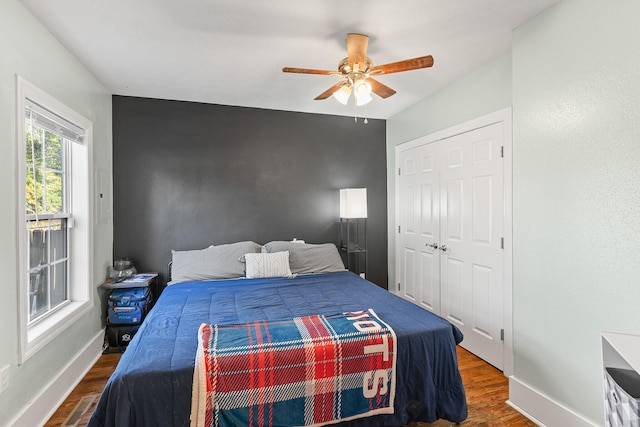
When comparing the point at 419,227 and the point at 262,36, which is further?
the point at 419,227

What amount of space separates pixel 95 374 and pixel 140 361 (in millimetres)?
1627

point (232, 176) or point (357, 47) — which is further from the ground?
point (357, 47)

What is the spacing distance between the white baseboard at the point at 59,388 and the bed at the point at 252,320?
0.75 metres

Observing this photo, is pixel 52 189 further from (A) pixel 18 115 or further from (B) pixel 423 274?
(B) pixel 423 274

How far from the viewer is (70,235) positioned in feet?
9.30

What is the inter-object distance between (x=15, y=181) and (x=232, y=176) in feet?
7.09

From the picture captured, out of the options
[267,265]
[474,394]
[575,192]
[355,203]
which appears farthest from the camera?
[355,203]

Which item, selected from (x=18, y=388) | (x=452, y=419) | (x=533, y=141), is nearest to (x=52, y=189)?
(x=18, y=388)

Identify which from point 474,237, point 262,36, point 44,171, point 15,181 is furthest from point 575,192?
point 44,171

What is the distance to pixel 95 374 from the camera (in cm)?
276

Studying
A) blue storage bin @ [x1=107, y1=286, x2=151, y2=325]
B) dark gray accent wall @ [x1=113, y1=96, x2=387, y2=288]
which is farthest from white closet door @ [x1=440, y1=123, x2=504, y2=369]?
blue storage bin @ [x1=107, y1=286, x2=151, y2=325]

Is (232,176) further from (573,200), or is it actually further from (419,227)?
(573,200)

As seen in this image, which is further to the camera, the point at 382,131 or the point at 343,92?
the point at 382,131

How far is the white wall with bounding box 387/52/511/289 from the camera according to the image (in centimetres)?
271
